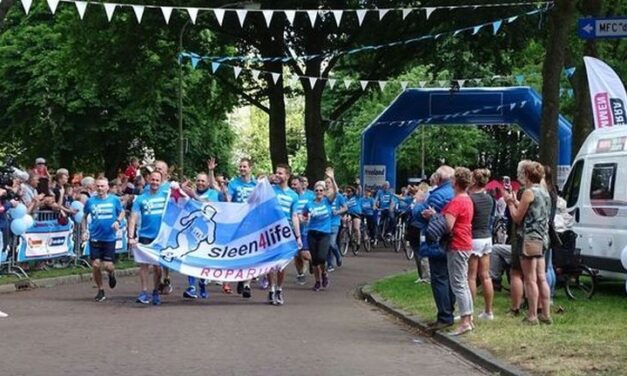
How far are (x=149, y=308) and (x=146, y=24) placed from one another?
19.5 meters

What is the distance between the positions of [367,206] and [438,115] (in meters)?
5.30

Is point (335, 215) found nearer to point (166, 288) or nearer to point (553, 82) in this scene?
point (166, 288)

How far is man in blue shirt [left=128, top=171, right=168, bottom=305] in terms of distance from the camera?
15589 mm

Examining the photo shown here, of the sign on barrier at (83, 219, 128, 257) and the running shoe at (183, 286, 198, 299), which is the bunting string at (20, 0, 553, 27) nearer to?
the sign on barrier at (83, 219, 128, 257)

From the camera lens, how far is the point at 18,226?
18.2 m

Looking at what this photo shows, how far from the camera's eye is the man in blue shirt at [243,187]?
16.5 m

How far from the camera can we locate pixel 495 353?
10016 millimetres

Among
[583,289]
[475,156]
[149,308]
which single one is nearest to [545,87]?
[583,289]

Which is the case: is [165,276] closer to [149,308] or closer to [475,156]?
[149,308]

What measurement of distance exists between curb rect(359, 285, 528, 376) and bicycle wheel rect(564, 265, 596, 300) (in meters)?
2.88

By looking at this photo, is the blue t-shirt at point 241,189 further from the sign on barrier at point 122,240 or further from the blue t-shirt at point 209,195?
the sign on barrier at point 122,240

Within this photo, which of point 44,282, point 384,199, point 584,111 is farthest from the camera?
point 384,199

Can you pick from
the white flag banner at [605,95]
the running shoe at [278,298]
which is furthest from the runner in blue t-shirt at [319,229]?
the white flag banner at [605,95]

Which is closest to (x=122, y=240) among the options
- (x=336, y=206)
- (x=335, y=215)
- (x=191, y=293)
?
(x=336, y=206)
